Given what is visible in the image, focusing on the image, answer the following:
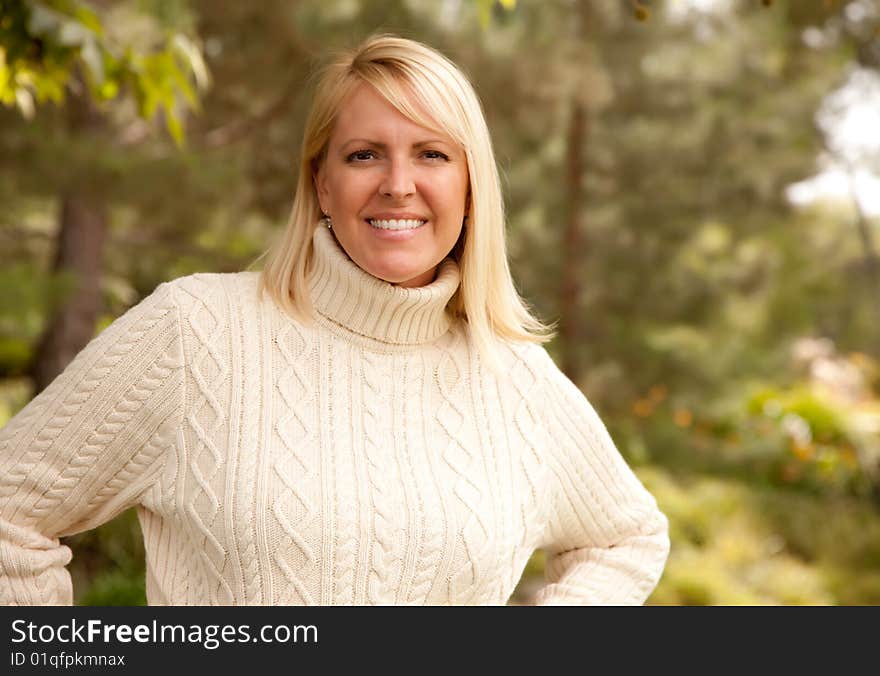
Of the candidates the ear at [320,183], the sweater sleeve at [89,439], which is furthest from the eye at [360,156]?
the sweater sleeve at [89,439]

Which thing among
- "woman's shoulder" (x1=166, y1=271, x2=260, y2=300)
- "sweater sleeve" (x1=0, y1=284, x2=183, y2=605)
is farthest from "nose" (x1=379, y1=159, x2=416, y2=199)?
"sweater sleeve" (x1=0, y1=284, x2=183, y2=605)

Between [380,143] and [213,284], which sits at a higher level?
[380,143]

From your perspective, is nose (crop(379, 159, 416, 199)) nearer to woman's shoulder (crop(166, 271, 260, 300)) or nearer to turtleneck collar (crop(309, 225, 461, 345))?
turtleneck collar (crop(309, 225, 461, 345))

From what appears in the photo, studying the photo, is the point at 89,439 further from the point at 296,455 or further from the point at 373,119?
the point at 373,119

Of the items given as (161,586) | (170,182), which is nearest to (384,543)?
(161,586)

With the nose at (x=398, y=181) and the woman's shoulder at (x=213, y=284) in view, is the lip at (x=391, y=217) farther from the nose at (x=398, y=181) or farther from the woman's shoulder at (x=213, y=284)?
the woman's shoulder at (x=213, y=284)

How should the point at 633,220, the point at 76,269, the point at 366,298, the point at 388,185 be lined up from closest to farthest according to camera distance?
the point at 388,185 → the point at 366,298 → the point at 76,269 → the point at 633,220

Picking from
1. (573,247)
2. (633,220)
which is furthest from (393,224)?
(633,220)

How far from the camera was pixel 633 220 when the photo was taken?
32.8 feet

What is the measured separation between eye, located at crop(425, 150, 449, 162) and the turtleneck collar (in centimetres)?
27

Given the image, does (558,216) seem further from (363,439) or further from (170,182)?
(363,439)

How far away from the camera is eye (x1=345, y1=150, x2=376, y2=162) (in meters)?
2.07

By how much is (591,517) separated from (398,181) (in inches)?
35.0

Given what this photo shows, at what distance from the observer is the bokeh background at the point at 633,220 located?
665 centimetres
